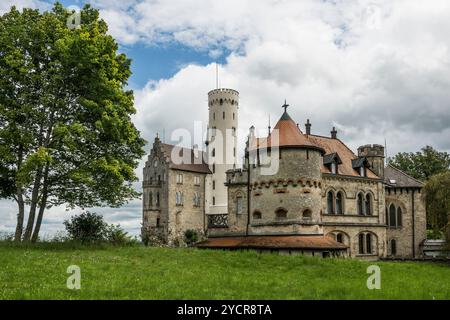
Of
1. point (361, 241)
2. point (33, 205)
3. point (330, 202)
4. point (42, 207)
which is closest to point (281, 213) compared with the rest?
point (330, 202)

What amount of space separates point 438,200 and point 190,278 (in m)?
23.5

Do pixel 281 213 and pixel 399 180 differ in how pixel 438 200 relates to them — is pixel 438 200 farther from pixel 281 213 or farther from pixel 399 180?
pixel 399 180

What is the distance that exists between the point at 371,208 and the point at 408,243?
7013 mm

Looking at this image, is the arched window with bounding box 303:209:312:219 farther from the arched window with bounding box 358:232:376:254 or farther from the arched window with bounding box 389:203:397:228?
the arched window with bounding box 389:203:397:228

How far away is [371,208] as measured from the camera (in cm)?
4241

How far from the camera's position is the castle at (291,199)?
3266cm

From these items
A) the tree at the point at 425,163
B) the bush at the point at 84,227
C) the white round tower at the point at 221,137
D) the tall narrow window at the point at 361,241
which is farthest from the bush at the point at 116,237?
the tree at the point at 425,163

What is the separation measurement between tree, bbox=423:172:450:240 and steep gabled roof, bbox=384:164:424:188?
39.5 ft

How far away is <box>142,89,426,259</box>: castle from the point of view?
107ft

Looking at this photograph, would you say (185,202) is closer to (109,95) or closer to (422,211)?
(422,211)

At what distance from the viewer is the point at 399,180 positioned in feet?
154

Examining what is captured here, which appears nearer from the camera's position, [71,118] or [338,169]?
[71,118]
